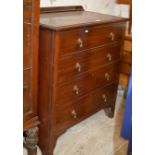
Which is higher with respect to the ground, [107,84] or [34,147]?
[107,84]

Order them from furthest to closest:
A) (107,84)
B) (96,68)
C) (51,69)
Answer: (107,84)
(96,68)
(51,69)

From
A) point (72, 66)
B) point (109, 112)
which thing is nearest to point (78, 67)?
point (72, 66)

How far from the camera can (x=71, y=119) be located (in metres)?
1.77

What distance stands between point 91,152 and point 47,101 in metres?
0.55

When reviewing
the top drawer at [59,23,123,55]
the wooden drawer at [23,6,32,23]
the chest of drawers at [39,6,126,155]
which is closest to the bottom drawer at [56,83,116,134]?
the chest of drawers at [39,6,126,155]

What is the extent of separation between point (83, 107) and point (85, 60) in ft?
1.27

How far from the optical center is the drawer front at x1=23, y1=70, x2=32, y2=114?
1.39 m

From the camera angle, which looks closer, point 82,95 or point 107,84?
point 82,95

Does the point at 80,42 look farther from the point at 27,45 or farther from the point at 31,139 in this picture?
the point at 31,139

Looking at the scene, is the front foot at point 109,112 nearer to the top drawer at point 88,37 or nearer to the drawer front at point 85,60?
the drawer front at point 85,60

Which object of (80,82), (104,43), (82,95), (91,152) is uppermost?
(104,43)
